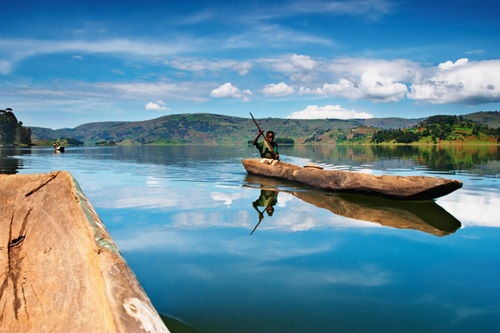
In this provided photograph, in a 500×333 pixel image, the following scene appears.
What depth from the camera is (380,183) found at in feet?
41.9

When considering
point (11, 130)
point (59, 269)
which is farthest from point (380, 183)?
point (11, 130)

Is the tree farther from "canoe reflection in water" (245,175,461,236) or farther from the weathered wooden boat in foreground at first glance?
the weathered wooden boat in foreground

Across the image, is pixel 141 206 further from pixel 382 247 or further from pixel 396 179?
pixel 396 179

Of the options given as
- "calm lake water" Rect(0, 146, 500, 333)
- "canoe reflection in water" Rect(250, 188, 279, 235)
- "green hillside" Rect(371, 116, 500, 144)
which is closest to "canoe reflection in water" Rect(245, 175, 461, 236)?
"calm lake water" Rect(0, 146, 500, 333)

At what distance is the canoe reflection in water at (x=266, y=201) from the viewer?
1131 centimetres

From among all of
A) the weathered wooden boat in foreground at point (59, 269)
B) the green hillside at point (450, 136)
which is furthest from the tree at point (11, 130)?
the weathered wooden boat in foreground at point (59, 269)

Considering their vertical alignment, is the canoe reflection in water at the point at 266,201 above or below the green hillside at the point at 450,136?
below

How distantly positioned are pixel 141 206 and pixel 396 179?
860 cm

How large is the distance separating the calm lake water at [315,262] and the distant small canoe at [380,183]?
1.53 ft

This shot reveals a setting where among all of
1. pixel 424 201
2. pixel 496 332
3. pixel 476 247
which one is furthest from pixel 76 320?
pixel 424 201

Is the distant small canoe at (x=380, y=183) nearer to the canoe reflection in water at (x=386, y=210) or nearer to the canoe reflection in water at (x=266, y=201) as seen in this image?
the canoe reflection in water at (x=386, y=210)

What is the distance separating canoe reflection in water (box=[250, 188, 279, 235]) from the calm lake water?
11 centimetres

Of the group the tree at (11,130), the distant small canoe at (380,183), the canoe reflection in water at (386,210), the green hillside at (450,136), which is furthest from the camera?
the green hillside at (450,136)

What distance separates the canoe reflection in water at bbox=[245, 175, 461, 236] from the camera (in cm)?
984
